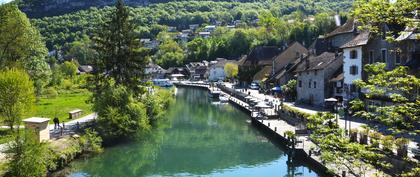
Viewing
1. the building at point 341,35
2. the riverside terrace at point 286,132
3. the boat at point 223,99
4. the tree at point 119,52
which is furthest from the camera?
the boat at point 223,99

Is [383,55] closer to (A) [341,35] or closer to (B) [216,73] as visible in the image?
(A) [341,35]

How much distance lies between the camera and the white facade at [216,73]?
15081cm

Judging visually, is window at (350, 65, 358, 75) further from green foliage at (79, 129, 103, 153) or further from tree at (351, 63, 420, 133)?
tree at (351, 63, 420, 133)

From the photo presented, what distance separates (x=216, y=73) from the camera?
501 feet

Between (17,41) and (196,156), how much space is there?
26.0m

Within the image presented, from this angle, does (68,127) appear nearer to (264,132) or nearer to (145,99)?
(145,99)

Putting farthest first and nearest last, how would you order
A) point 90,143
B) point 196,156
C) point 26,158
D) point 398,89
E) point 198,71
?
1. point 198,71
2. point 196,156
3. point 90,143
4. point 26,158
5. point 398,89

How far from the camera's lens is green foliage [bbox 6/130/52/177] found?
78.6 ft

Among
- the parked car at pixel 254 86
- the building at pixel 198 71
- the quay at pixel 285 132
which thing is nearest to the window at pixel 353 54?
the quay at pixel 285 132

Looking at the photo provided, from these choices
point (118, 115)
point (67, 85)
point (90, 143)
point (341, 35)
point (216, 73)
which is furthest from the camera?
point (216, 73)

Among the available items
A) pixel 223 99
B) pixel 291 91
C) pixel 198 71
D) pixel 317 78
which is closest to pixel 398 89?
pixel 317 78

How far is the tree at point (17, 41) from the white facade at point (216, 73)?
98326 millimetres

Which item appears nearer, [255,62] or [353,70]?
[353,70]

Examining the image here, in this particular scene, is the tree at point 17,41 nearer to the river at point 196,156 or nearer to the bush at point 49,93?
the river at point 196,156
